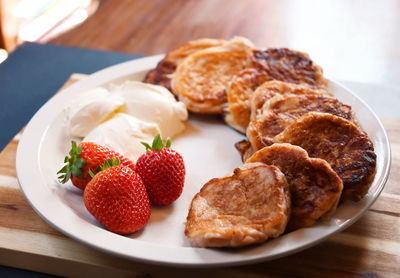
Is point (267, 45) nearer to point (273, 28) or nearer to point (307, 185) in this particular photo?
point (273, 28)

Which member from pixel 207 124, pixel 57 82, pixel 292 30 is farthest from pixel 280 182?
pixel 292 30

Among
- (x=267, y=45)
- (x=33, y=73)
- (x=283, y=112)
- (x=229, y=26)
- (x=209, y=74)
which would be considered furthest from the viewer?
(x=229, y=26)

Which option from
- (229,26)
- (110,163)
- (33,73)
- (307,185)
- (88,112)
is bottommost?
(33,73)

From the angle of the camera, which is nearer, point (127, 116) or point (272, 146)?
point (272, 146)

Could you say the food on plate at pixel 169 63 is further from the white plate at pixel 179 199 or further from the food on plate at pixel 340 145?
the food on plate at pixel 340 145

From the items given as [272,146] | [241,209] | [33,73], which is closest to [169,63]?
[33,73]

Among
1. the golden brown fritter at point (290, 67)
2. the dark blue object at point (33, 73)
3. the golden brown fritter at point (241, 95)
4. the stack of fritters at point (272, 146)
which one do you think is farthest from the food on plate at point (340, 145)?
the dark blue object at point (33, 73)

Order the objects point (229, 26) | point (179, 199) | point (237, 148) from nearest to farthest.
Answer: point (179, 199), point (237, 148), point (229, 26)
